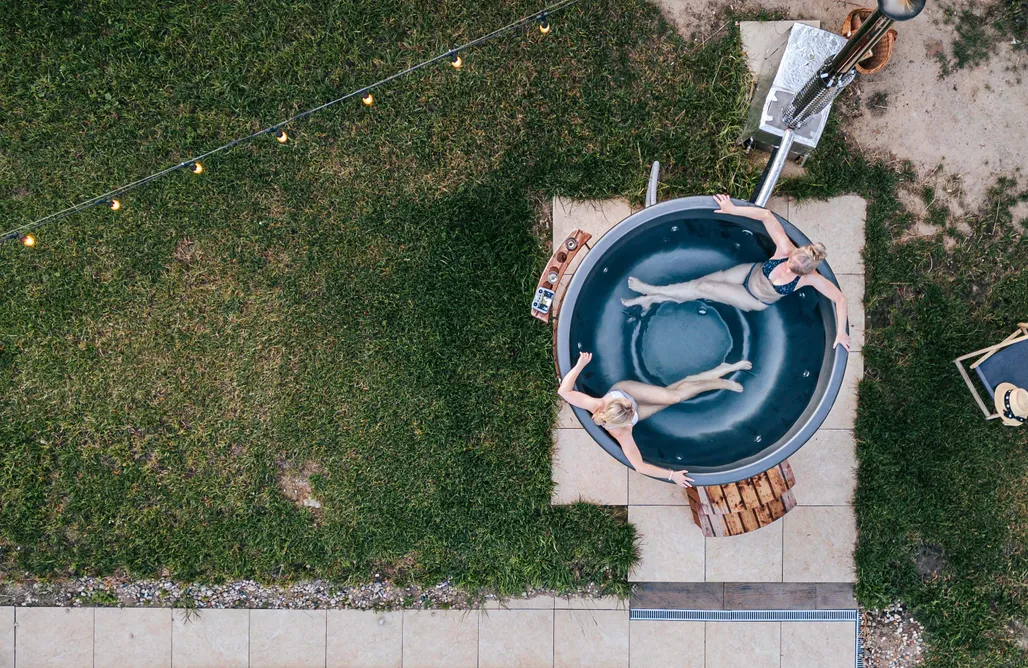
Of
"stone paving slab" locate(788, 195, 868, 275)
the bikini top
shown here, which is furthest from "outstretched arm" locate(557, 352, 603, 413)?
"stone paving slab" locate(788, 195, 868, 275)

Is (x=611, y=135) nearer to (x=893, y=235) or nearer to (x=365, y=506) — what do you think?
(x=893, y=235)

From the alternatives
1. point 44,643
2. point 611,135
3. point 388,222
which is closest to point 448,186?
point 388,222

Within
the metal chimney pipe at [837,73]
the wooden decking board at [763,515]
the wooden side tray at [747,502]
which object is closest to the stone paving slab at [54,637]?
the wooden side tray at [747,502]

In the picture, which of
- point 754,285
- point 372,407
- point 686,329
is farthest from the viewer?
point 372,407

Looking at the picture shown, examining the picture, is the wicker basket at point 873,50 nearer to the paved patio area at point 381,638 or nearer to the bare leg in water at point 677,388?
the bare leg in water at point 677,388

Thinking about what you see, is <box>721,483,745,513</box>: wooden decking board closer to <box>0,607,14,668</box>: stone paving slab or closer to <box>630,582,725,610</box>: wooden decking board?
<box>630,582,725,610</box>: wooden decking board

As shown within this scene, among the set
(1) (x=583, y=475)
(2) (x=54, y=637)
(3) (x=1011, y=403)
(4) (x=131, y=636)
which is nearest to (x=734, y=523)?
(1) (x=583, y=475)
